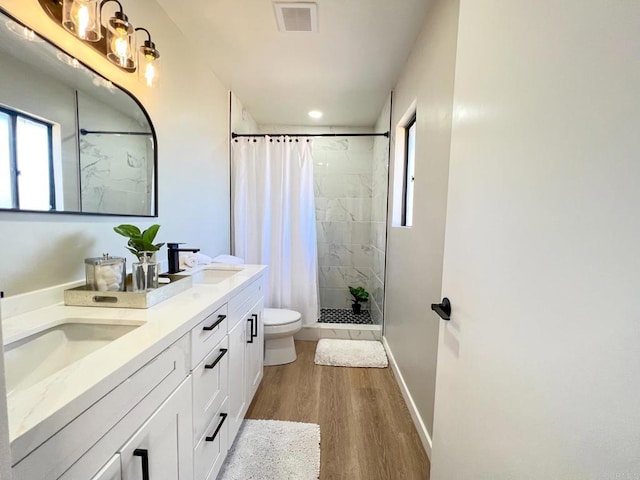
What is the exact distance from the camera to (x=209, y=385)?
111 cm

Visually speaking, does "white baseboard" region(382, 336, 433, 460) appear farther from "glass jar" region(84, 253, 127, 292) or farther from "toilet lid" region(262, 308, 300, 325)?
"glass jar" region(84, 253, 127, 292)

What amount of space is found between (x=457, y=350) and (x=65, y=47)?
5.91 feet

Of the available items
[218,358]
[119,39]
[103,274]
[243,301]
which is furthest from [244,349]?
[119,39]

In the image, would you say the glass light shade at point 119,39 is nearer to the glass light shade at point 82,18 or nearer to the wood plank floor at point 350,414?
the glass light shade at point 82,18

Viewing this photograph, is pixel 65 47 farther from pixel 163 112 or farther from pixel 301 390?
pixel 301 390

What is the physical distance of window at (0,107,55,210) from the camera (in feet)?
2.72

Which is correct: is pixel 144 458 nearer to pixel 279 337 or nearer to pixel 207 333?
pixel 207 333

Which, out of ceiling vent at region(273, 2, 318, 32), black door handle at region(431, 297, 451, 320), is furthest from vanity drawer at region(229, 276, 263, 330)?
ceiling vent at region(273, 2, 318, 32)

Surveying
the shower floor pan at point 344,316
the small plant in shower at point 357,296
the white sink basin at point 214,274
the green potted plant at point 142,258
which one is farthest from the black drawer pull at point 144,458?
the small plant in shower at point 357,296

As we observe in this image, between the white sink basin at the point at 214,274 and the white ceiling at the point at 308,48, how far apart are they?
164cm

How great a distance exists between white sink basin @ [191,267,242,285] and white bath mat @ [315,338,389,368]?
45.7 inches

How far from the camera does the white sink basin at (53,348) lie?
756 millimetres

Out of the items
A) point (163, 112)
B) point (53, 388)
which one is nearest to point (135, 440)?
point (53, 388)

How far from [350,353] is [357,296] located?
0.98 m
